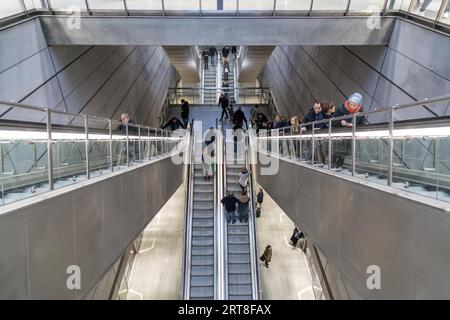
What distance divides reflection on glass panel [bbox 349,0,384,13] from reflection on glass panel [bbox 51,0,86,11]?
9.19m

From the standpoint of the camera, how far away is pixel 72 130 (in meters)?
5.16

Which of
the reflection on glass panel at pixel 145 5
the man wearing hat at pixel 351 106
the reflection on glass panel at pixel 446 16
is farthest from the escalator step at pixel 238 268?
the reflection on glass panel at pixel 446 16

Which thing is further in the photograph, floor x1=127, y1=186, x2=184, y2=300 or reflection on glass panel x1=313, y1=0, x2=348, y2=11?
floor x1=127, y1=186, x2=184, y2=300

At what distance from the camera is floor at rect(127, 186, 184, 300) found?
1716 cm

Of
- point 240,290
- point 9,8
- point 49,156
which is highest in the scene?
point 9,8

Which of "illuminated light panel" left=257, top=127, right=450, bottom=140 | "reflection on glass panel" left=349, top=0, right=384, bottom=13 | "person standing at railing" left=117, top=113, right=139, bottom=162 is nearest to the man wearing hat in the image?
"illuminated light panel" left=257, top=127, right=450, bottom=140

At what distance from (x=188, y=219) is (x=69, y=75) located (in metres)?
6.86

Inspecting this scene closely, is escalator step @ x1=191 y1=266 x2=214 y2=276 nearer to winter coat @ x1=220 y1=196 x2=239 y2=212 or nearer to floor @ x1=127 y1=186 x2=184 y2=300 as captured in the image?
floor @ x1=127 y1=186 x2=184 y2=300

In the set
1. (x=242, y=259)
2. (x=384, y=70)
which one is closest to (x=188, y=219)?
(x=242, y=259)

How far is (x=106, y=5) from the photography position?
45.5 ft

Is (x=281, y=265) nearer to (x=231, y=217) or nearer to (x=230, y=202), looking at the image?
(x=231, y=217)

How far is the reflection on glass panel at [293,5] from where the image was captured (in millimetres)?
14090
